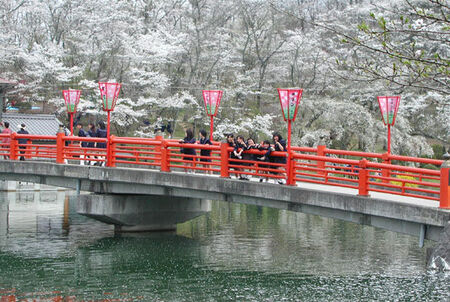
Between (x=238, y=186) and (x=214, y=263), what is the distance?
2605 millimetres

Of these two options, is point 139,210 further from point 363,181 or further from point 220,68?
point 220,68

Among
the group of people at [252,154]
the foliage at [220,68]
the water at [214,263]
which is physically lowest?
the water at [214,263]

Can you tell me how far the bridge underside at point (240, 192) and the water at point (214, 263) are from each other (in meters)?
1.65

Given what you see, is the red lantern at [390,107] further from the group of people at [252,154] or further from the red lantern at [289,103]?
the red lantern at [289,103]

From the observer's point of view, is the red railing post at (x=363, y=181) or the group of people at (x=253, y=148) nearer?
the red railing post at (x=363, y=181)

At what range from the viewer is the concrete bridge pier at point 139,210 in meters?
22.3

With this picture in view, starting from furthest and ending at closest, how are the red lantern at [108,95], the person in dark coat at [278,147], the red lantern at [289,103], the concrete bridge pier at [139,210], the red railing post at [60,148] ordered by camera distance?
the red railing post at [60,148], the red lantern at [108,95], the concrete bridge pier at [139,210], the person in dark coat at [278,147], the red lantern at [289,103]

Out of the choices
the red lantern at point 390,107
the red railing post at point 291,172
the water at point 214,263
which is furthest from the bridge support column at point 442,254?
the red lantern at point 390,107

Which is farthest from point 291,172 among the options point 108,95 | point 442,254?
point 108,95

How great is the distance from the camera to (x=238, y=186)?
18.2 meters

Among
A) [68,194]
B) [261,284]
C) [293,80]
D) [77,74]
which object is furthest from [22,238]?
[293,80]

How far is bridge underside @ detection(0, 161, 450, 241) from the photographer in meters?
14.2

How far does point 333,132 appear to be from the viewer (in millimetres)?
38656

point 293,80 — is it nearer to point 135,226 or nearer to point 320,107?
point 320,107
